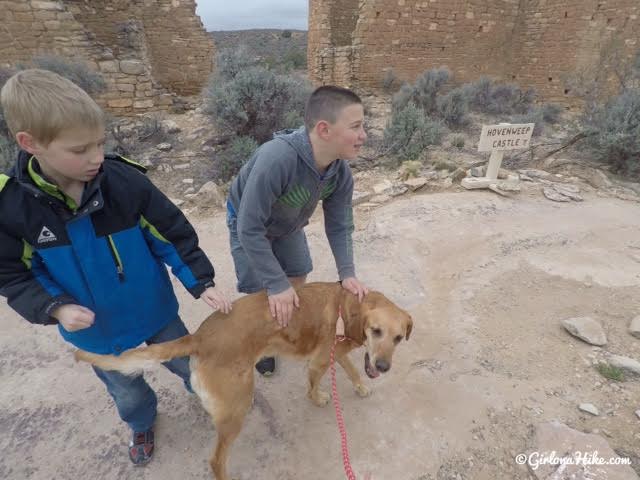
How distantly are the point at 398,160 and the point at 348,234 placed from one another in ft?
Result: 14.1

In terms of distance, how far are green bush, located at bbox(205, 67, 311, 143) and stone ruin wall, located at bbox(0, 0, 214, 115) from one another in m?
2.64

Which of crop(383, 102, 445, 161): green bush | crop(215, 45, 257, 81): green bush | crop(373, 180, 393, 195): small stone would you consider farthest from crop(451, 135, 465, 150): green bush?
crop(215, 45, 257, 81): green bush

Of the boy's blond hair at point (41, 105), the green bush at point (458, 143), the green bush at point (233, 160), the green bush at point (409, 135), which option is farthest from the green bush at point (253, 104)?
the boy's blond hair at point (41, 105)

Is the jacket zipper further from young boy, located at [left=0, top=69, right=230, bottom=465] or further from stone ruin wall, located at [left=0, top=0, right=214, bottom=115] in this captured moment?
stone ruin wall, located at [left=0, top=0, right=214, bottom=115]

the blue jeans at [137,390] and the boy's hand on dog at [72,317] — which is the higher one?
the boy's hand on dog at [72,317]

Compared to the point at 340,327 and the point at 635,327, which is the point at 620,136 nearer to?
the point at 635,327

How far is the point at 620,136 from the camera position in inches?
217

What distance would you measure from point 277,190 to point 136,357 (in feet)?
3.16

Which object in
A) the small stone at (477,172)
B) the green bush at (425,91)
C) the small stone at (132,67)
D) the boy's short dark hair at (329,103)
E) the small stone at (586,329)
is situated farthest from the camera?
the green bush at (425,91)

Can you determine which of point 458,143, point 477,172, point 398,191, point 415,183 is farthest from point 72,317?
point 458,143

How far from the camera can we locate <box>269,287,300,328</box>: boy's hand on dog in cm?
178

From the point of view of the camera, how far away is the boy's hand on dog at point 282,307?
178cm

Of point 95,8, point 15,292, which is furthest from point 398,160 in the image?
point 95,8

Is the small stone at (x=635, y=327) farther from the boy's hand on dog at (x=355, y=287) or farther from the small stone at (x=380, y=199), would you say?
the small stone at (x=380, y=199)
